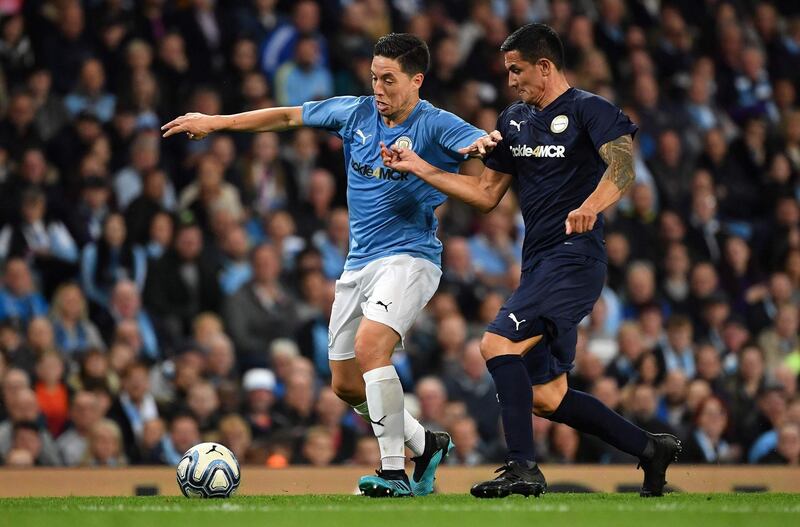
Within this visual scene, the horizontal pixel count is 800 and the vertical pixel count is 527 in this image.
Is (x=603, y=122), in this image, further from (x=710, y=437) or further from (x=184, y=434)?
(x=710, y=437)

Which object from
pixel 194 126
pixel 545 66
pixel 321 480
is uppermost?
pixel 545 66

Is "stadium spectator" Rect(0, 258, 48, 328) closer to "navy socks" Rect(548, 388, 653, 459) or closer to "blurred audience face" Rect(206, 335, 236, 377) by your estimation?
"blurred audience face" Rect(206, 335, 236, 377)

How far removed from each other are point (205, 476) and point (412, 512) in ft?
4.96

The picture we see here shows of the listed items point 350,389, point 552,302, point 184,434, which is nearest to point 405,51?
point 552,302

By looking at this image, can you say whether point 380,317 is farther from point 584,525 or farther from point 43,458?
point 43,458

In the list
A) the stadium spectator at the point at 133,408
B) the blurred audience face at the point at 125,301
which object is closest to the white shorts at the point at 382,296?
the stadium spectator at the point at 133,408

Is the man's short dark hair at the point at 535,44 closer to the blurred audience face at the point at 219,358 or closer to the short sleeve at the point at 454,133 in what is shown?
the short sleeve at the point at 454,133

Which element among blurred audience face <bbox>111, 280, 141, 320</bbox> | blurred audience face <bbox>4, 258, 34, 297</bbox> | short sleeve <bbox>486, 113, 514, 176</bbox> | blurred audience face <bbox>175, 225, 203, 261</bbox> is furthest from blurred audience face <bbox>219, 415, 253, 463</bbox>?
short sleeve <bbox>486, 113, 514, 176</bbox>

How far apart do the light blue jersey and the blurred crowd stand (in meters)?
3.09

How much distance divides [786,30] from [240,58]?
7577 millimetres

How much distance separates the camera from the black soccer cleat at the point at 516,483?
7027mm

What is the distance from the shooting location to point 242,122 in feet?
26.6

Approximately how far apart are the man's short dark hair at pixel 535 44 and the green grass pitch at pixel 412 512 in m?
2.23

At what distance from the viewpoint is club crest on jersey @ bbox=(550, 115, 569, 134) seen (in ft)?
24.3
